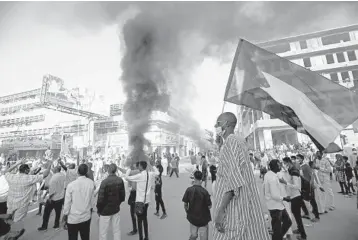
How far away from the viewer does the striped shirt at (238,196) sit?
5.48ft

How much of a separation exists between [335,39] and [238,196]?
46604mm

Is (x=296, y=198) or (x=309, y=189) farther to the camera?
(x=309, y=189)

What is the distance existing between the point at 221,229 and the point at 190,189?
198 centimetres

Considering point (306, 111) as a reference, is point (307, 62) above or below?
above

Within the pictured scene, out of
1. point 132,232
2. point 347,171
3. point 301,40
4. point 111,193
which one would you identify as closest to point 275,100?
point 111,193

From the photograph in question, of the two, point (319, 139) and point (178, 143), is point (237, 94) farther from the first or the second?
point (178, 143)

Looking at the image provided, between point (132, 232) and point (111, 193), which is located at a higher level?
point (111, 193)

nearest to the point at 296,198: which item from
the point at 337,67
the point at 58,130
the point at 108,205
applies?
the point at 108,205

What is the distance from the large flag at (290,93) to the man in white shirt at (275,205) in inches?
46.1

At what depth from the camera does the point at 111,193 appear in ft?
13.1

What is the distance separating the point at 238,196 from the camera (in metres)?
1.72

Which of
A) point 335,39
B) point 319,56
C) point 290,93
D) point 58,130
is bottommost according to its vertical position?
point 290,93

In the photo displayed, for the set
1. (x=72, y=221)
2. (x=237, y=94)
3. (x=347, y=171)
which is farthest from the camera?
(x=347, y=171)

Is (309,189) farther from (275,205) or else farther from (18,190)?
(18,190)
